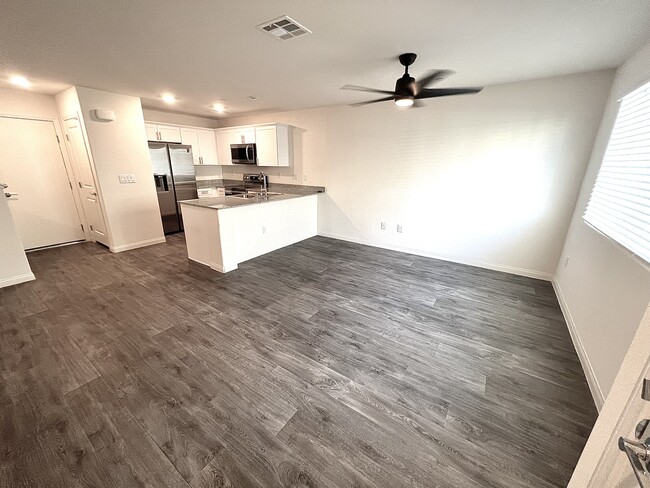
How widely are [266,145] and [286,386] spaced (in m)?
4.75

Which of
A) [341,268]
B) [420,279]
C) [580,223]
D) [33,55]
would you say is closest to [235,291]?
[341,268]

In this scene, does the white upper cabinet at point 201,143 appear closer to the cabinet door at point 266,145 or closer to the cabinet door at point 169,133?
the cabinet door at point 169,133

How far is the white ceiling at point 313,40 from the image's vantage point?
5.62ft

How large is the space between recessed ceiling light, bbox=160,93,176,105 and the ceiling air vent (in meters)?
2.86

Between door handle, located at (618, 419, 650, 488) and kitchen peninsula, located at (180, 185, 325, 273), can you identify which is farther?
kitchen peninsula, located at (180, 185, 325, 273)

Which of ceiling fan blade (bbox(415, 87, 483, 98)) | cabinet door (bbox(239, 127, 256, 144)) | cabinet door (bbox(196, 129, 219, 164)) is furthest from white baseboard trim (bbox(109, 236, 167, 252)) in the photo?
ceiling fan blade (bbox(415, 87, 483, 98))

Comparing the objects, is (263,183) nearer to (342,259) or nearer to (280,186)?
(280,186)

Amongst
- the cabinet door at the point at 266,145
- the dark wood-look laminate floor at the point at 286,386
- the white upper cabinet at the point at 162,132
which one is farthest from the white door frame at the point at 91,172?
the cabinet door at the point at 266,145

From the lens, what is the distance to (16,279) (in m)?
3.25

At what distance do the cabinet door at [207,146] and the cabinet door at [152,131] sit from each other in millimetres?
936

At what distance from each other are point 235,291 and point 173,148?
3754 mm

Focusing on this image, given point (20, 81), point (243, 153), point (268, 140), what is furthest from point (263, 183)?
point (20, 81)

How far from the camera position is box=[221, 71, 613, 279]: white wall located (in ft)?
10.1

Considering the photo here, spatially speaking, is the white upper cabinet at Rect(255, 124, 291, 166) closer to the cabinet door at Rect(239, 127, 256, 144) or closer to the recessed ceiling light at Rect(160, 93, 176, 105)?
the cabinet door at Rect(239, 127, 256, 144)
